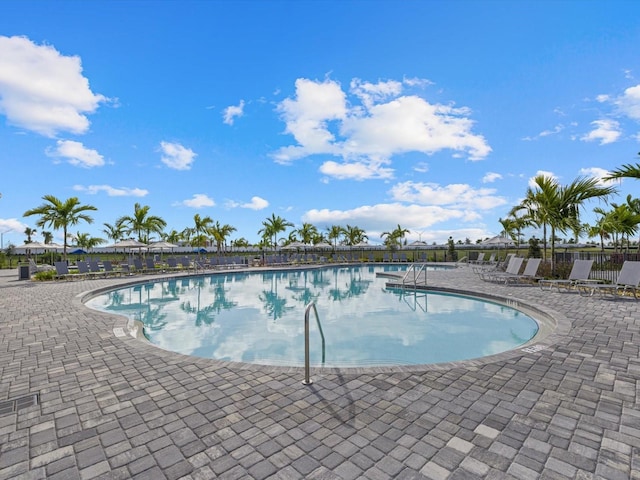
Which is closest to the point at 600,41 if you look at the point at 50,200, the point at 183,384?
the point at 183,384

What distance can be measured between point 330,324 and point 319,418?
5.09m

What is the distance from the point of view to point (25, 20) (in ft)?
27.4

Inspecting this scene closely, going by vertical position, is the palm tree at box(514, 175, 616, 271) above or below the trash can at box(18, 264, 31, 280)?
above

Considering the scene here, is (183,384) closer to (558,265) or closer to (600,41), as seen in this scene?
(600,41)

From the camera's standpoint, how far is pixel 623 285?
8.72 m

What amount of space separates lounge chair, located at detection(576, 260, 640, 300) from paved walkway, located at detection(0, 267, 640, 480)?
5359mm

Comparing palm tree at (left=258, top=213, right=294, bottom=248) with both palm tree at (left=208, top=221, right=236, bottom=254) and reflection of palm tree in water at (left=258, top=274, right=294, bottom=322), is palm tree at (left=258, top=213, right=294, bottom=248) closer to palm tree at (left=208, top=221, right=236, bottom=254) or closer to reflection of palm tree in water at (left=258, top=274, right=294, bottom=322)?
palm tree at (left=208, top=221, right=236, bottom=254)

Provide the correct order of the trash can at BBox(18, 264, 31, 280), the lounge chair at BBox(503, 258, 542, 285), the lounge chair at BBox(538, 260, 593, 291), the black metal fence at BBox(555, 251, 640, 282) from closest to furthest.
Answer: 1. the lounge chair at BBox(538, 260, 593, 291)
2. the lounge chair at BBox(503, 258, 542, 285)
3. the black metal fence at BBox(555, 251, 640, 282)
4. the trash can at BBox(18, 264, 31, 280)

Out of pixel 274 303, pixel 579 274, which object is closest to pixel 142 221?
pixel 274 303

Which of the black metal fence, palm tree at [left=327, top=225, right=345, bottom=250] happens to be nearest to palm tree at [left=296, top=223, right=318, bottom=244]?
palm tree at [left=327, top=225, right=345, bottom=250]

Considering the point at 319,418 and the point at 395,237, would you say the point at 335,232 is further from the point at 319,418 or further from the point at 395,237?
the point at 319,418

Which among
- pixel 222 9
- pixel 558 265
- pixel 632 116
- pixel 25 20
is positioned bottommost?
pixel 558 265

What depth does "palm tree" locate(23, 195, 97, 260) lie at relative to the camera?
1683cm

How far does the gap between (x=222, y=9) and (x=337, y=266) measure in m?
18.5
